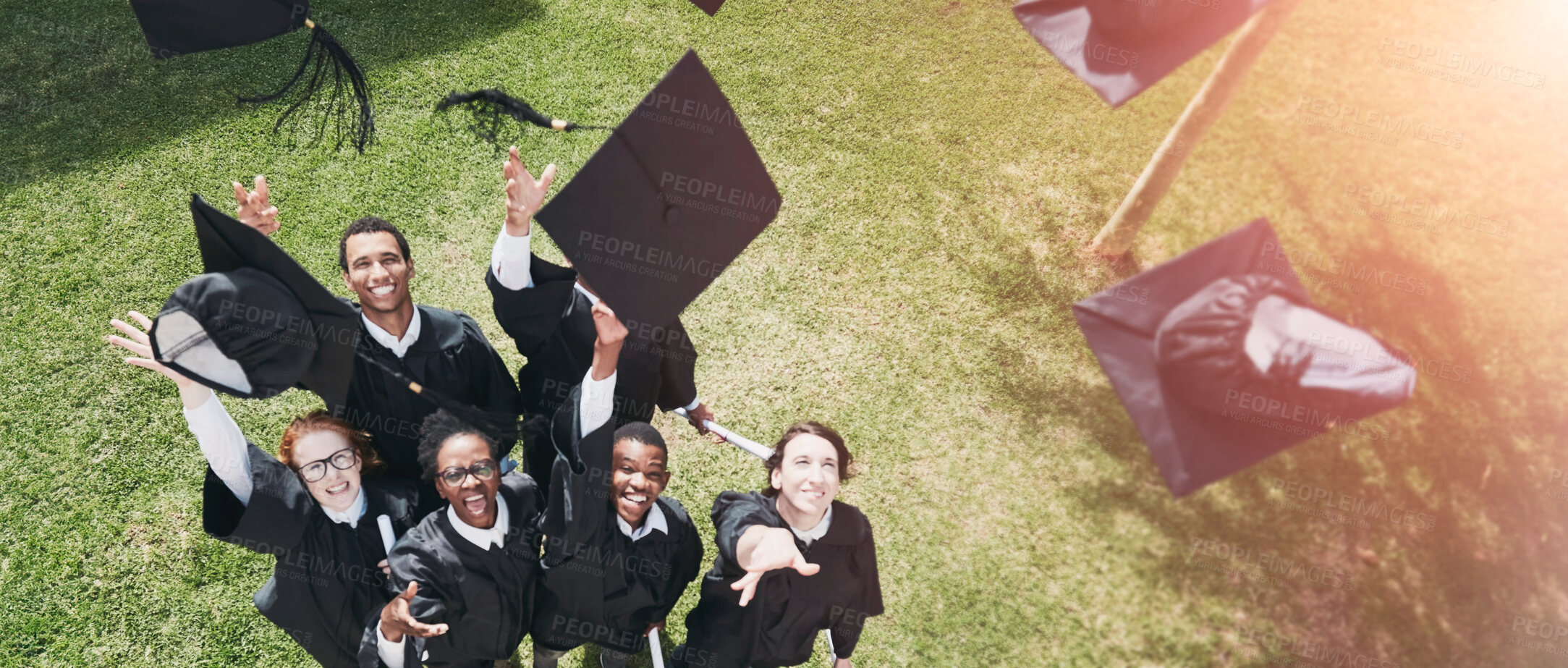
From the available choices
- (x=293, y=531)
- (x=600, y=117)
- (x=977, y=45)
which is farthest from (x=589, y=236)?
(x=977, y=45)

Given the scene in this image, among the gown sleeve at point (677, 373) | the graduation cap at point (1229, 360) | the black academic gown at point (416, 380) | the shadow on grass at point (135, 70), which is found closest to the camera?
the graduation cap at point (1229, 360)

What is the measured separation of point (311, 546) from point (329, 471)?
12.4 inches

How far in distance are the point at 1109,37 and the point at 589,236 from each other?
207 cm

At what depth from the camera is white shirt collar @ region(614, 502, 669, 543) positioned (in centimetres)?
324

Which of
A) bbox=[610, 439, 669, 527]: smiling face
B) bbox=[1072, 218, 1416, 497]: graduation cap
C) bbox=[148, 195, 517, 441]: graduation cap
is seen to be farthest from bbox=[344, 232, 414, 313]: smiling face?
bbox=[1072, 218, 1416, 497]: graduation cap

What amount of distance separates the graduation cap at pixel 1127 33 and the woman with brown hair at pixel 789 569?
1.68 m

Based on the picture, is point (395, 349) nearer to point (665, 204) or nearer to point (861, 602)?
point (665, 204)

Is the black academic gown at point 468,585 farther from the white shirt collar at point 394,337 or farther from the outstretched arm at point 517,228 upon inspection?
the outstretched arm at point 517,228

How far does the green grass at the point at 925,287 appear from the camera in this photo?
430cm

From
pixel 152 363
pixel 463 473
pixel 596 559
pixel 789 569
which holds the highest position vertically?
pixel 152 363

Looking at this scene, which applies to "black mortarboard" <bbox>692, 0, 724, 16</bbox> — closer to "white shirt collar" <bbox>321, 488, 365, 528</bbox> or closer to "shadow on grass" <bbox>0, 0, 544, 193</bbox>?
"white shirt collar" <bbox>321, 488, 365, 528</bbox>

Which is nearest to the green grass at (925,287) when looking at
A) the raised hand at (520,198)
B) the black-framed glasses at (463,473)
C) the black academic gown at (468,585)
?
the black academic gown at (468,585)

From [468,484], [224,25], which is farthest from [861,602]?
[224,25]

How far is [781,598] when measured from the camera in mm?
3279
